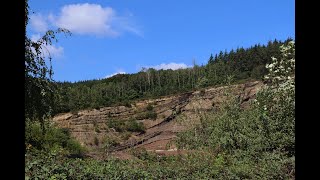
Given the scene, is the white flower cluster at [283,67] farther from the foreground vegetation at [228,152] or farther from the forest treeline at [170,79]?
the forest treeline at [170,79]

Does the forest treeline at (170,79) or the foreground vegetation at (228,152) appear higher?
the forest treeline at (170,79)

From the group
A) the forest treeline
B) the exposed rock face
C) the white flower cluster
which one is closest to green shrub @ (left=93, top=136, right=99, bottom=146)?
the exposed rock face

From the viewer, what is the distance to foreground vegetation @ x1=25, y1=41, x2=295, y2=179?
24.3 ft

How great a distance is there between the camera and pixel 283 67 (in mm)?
13578

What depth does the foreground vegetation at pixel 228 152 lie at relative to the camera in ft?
24.3

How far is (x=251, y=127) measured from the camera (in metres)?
13.7

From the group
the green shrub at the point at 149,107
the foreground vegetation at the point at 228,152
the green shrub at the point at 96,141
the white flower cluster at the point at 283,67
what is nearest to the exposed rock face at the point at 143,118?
the green shrub at the point at 96,141

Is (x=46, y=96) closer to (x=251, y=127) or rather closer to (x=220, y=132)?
(x=251, y=127)

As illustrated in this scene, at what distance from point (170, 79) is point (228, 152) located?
54.2m

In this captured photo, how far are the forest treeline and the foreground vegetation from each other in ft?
118

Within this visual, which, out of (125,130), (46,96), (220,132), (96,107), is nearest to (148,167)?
(46,96)

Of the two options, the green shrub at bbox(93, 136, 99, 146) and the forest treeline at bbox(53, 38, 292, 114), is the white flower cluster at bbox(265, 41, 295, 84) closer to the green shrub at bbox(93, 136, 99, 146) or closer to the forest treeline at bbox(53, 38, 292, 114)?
the green shrub at bbox(93, 136, 99, 146)

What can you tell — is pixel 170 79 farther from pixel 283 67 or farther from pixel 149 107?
pixel 283 67
